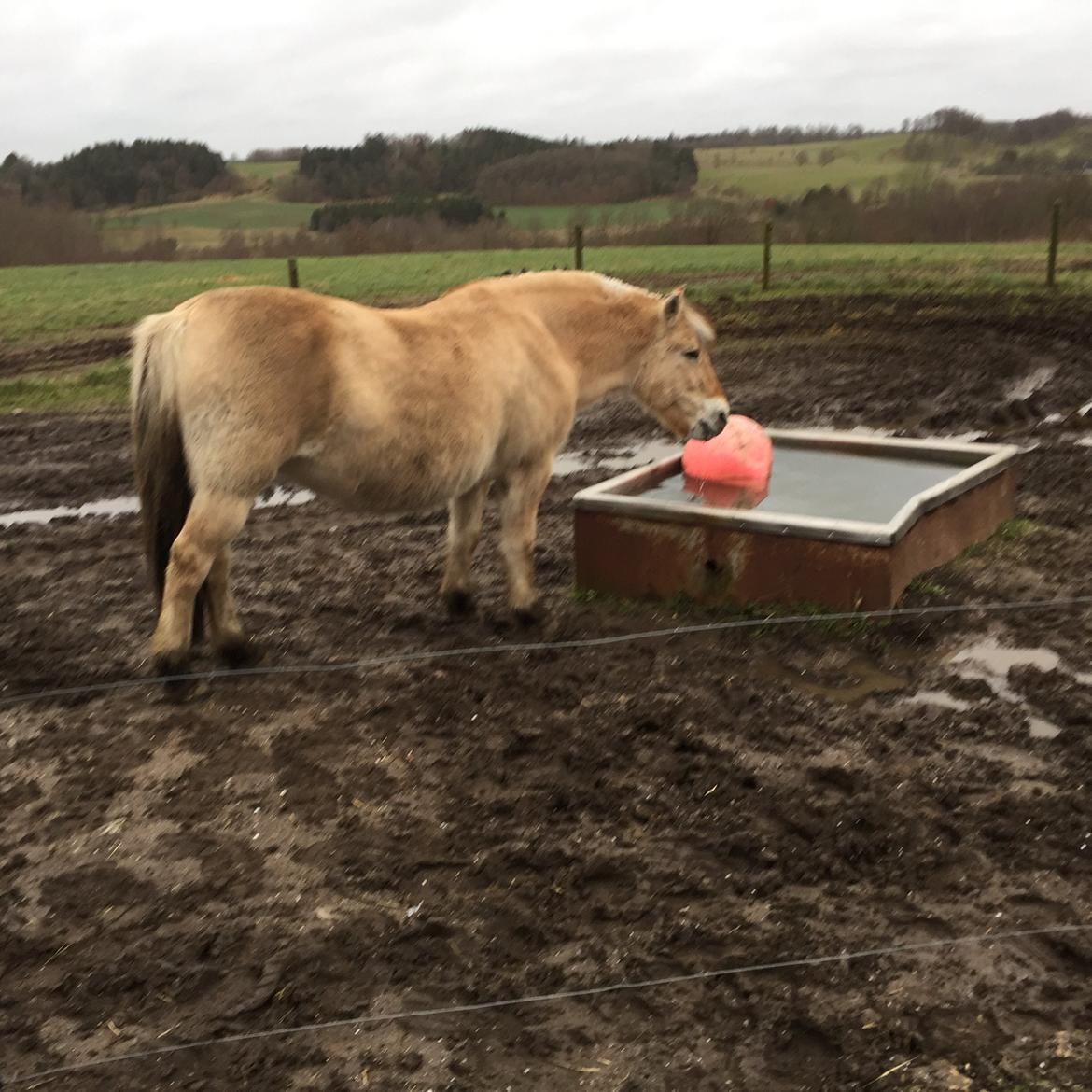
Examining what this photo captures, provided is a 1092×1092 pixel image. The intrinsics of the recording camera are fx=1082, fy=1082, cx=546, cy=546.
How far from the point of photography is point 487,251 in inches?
1277

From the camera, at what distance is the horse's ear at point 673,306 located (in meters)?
5.71

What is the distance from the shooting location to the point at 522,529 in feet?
18.4

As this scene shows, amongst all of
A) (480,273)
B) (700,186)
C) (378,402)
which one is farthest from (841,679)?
(700,186)

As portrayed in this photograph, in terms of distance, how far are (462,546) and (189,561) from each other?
5.60 ft

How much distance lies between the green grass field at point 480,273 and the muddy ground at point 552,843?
14.3 meters

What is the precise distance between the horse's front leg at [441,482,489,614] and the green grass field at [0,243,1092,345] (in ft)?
45.1

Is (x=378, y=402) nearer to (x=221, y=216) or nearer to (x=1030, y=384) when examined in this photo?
(x=1030, y=384)

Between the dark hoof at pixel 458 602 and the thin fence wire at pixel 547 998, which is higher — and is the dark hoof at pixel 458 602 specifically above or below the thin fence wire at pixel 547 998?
above

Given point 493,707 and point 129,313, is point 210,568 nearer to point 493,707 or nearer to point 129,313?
point 493,707

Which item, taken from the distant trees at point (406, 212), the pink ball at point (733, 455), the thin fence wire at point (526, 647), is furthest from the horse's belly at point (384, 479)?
the distant trees at point (406, 212)

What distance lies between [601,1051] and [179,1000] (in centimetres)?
115

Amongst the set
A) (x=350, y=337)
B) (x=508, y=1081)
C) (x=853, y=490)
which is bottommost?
(x=508, y=1081)

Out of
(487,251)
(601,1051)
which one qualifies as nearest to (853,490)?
(601,1051)

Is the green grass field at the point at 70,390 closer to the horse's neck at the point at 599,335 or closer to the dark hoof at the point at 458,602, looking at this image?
the dark hoof at the point at 458,602
